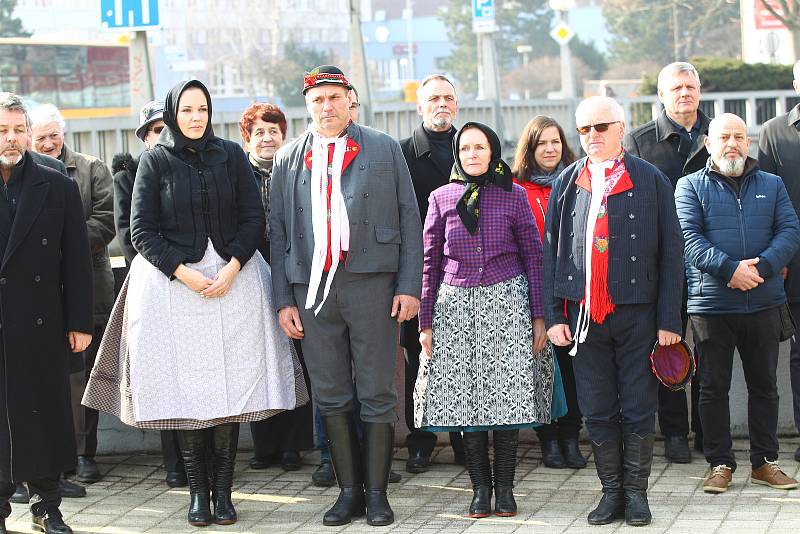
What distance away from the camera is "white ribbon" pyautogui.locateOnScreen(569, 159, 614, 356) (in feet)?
19.3

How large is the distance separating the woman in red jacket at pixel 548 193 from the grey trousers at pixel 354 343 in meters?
1.32

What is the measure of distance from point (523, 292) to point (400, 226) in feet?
2.25

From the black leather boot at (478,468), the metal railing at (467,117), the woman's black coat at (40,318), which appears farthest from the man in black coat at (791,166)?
the metal railing at (467,117)

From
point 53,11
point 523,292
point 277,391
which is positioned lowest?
point 277,391

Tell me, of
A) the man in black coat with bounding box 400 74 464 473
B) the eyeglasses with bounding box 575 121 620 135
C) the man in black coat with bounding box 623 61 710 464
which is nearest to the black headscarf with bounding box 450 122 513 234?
the eyeglasses with bounding box 575 121 620 135

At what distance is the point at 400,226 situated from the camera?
20.0 ft

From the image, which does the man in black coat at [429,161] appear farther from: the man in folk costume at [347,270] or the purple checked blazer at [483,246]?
the man in folk costume at [347,270]

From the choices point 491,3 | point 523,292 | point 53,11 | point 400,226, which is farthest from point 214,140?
point 53,11

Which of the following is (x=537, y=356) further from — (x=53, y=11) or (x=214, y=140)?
(x=53, y=11)

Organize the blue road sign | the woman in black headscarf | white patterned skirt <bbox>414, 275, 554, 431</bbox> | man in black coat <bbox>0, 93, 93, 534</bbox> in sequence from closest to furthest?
man in black coat <bbox>0, 93, 93, 534</bbox>, the woman in black headscarf, white patterned skirt <bbox>414, 275, 554, 431</bbox>, the blue road sign

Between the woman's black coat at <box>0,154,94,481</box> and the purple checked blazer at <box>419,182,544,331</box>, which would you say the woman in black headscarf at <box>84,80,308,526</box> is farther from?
the purple checked blazer at <box>419,182,544,331</box>

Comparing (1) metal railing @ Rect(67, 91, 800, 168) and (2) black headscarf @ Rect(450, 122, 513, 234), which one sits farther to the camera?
(1) metal railing @ Rect(67, 91, 800, 168)

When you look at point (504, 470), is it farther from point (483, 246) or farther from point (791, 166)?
point (791, 166)

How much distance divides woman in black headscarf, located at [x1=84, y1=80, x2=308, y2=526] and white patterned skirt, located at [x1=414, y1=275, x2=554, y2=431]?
77 cm
